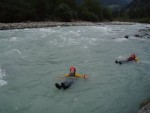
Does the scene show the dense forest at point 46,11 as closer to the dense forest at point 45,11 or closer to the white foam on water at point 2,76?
the dense forest at point 45,11

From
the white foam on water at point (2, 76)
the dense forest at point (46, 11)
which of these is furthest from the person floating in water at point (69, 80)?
the dense forest at point (46, 11)

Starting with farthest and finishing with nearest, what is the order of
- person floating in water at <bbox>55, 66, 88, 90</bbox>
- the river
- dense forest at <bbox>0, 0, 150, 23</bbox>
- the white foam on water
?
dense forest at <bbox>0, 0, 150, 23</bbox> → the white foam on water → person floating in water at <bbox>55, 66, 88, 90</bbox> → the river

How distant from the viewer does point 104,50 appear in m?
21.5

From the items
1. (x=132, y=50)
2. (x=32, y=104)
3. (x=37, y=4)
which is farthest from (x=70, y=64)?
(x=37, y=4)

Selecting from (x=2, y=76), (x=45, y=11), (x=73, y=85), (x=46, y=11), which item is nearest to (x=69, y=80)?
(x=73, y=85)

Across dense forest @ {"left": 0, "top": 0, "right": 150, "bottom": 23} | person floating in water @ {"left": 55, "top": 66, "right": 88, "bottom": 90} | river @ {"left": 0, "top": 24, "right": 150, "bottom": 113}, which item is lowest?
river @ {"left": 0, "top": 24, "right": 150, "bottom": 113}

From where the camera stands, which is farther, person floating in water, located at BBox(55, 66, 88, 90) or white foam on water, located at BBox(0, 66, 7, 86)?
white foam on water, located at BBox(0, 66, 7, 86)

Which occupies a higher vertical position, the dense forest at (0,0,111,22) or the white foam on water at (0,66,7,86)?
the dense forest at (0,0,111,22)

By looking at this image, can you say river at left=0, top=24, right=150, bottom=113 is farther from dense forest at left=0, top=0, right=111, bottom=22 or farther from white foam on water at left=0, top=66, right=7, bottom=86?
dense forest at left=0, top=0, right=111, bottom=22

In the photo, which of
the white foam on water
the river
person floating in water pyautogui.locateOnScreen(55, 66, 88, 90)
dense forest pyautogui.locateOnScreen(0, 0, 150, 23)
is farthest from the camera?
dense forest pyautogui.locateOnScreen(0, 0, 150, 23)

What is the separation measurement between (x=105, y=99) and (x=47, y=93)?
A: 284 cm

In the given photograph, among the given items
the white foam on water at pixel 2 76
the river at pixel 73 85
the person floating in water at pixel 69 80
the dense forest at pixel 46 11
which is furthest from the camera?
the dense forest at pixel 46 11

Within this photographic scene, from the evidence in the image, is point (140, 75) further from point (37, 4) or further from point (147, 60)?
point (37, 4)

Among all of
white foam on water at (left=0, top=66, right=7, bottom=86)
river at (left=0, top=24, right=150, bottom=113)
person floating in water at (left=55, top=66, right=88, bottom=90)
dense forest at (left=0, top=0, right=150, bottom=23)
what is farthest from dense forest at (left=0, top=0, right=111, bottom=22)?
person floating in water at (left=55, top=66, right=88, bottom=90)
